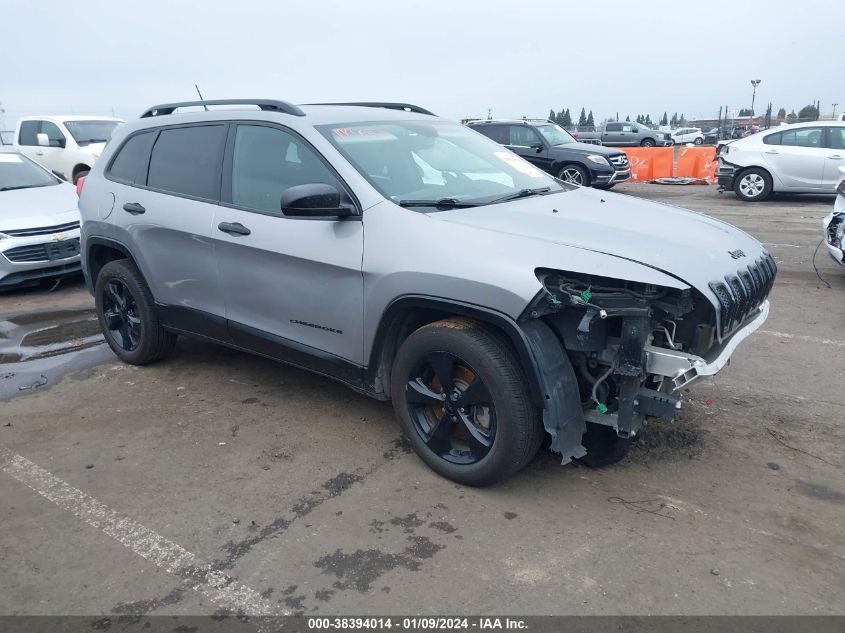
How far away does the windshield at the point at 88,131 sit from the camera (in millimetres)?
14445

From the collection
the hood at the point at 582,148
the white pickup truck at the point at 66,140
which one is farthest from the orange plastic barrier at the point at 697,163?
the white pickup truck at the point at 66,140

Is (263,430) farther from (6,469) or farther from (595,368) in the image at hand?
(595,368)

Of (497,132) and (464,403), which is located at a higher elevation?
(497,132)

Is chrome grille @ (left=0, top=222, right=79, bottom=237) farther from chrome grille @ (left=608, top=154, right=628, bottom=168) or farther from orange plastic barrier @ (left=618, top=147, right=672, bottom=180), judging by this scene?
orange plastic barrier @ (left=618, top=147, right=672, bottom=180)

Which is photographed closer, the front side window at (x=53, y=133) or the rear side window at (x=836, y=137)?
the rear side window at (x=836, y=137)

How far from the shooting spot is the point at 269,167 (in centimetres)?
417

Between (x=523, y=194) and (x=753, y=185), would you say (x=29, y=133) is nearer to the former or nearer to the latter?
(x=523, y=194)

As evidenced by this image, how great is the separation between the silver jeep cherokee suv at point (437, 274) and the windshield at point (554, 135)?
471 inches

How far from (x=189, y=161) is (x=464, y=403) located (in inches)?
101

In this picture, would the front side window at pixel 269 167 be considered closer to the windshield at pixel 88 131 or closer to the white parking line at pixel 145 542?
the white parking line at pixel 145 542

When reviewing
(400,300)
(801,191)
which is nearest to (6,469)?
(400,300)

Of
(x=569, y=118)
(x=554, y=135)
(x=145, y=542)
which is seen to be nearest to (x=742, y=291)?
(x=145, y=542)

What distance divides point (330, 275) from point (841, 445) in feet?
9.78

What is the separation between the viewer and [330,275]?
12.4 feet
